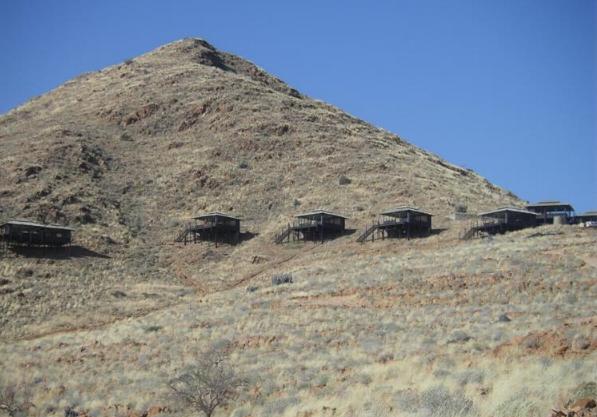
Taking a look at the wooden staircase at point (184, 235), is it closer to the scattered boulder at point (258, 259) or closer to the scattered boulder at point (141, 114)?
the scattered boulder at point (258, 259)

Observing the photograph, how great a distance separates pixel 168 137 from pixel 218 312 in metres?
63.4

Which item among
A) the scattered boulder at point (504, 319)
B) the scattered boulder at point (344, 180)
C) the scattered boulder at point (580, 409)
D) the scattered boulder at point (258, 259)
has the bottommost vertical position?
the scattered boulder at point (504, 319)

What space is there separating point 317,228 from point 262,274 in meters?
10.7

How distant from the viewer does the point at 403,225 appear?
60.9 m

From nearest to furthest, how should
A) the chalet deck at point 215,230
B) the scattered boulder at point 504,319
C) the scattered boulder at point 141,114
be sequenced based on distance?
the scattered boulder at point 504,319 < the chalet deck at point 215,230 < the scattered boulder at point 141,114

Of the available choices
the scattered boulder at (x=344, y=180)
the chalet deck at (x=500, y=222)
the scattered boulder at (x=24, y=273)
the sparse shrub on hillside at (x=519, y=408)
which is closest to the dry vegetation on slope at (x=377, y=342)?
the sparse shrub on hillside at (x=519, y=408)

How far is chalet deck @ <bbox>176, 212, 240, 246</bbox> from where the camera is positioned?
66312 millimetres

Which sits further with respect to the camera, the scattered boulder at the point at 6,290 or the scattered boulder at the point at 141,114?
the scattered boulder at the point at 141,114

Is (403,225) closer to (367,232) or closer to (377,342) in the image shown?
(367,232)

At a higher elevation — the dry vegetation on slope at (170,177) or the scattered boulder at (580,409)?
the dry vegetation on slope at (170,177)

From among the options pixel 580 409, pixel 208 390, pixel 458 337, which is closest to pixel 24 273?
pixel 208 390

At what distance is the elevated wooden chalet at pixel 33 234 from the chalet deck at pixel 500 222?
3666 cm

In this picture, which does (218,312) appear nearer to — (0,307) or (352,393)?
(0,307)

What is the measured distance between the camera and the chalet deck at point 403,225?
6059cm
